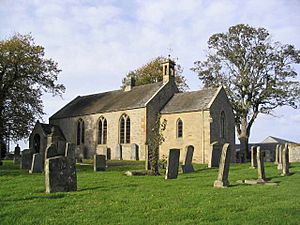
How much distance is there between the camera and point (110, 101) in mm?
43562

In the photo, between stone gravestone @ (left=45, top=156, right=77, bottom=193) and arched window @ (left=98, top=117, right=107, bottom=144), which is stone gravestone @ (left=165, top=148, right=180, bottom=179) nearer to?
stone gravestone @ (left=45, top=156, right=77, bottom=193)

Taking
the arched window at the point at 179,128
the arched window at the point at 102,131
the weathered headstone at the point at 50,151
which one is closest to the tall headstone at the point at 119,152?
the arched window at the point at 102,131

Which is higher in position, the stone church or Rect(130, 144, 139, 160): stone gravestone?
the stone church

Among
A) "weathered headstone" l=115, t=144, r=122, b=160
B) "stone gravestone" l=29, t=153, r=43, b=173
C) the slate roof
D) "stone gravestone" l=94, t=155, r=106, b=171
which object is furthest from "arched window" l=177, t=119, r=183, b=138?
"stone gravestone" l=29, t=153, r=43, b=173

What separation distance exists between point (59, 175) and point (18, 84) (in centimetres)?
2502

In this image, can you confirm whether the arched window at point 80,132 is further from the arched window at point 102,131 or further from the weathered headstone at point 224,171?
the weathered headstone at point 224,171

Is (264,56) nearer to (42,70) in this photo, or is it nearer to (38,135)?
(42,70)

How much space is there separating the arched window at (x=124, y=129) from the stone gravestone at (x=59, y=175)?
26.6 m

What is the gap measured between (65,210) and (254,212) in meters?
4.63

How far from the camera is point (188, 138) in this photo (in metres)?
35.5

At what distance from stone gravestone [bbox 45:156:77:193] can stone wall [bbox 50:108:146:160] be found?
24689 millimetres

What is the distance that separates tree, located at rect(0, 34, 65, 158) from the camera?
110ft

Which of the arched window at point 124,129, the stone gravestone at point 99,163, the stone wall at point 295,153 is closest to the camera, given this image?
the stone gravestone at point 99,163

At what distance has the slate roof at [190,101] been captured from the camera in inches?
1402
